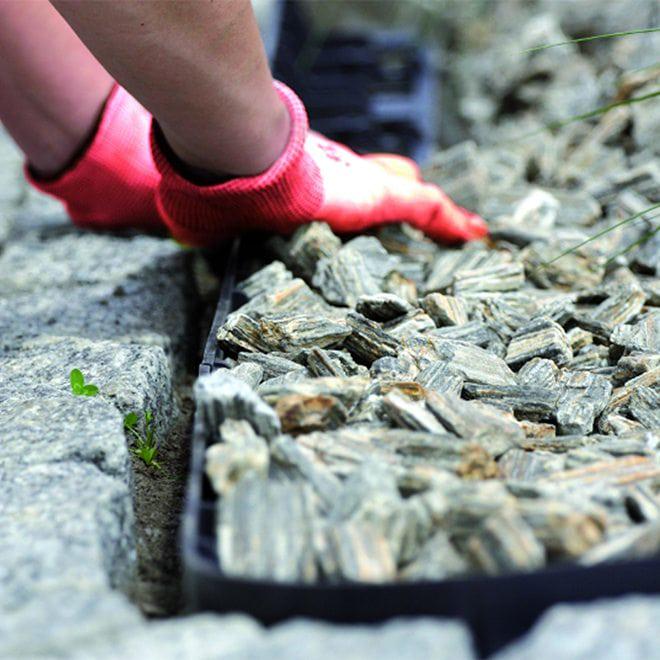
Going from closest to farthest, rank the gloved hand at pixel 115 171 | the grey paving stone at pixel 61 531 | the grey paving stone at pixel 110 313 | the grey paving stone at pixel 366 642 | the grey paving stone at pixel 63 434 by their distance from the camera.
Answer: the grey paving stone at pixel 366 642, the grey paving stone at pixel 61 531, the grey paving stone at pixel 63 434, the grey paving stone at pixel 110 313, the gloved hand at pixel 115 171

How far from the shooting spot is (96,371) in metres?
1.11

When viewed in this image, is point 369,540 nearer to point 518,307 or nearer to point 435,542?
point 435,542

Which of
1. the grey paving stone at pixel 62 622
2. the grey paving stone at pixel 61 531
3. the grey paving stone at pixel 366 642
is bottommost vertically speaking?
the grey paving stone at pixel 61 531

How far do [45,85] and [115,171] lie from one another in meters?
0.19

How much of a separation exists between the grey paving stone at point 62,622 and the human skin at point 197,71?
60cm

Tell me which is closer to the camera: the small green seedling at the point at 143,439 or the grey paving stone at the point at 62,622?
the grey paving stone at the point at 62,622

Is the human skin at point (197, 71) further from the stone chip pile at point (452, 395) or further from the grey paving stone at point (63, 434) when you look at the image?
the grey paving stone at point (63, 434)

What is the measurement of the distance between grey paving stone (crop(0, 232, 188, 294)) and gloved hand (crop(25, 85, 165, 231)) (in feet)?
0.23

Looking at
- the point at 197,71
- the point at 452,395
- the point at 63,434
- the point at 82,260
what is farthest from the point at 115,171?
the point at 452,395

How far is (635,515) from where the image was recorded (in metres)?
0.75

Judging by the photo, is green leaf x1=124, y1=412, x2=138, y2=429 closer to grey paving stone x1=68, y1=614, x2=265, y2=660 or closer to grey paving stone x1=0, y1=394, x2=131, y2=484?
grey paving stone x1=0, y1=394, x2=131, y2=484

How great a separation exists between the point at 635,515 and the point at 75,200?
1252mm

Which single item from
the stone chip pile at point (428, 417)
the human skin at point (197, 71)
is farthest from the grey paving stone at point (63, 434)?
the human skin at point (197, 71)

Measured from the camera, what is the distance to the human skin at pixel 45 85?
143cm
